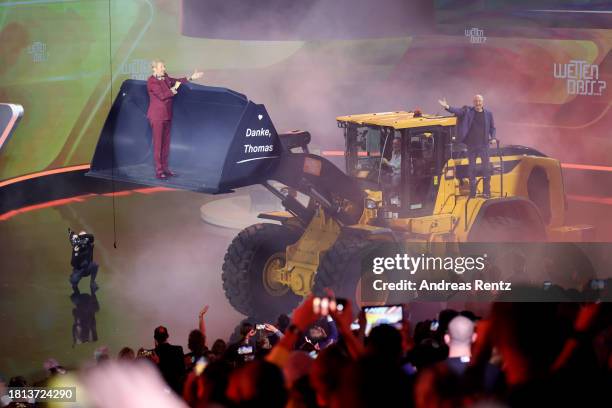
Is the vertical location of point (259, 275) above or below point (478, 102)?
below

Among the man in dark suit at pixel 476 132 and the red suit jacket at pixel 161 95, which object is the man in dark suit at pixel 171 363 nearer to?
the red suit jacket at pixel 161 95

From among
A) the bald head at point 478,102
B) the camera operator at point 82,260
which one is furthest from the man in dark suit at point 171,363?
the bald head at point 478,102

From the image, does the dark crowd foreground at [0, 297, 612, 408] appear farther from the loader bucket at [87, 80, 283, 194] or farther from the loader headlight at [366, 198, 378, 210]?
the loader bucket at [87, 80, 283, 194]

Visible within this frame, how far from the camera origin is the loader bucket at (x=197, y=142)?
1030 centimetres

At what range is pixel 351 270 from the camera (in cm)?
1023

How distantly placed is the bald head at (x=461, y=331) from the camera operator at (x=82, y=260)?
6.51 meters

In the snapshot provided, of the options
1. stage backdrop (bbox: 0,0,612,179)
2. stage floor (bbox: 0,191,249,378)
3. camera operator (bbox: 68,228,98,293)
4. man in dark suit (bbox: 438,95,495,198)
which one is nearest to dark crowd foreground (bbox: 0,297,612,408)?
man in dark suit (bbox: 438,95,495,198)

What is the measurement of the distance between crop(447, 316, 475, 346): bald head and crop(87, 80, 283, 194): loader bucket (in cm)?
562

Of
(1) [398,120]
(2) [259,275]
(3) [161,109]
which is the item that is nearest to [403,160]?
(1) [398,120]

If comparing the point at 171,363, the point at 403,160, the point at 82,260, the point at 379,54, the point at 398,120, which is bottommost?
the point at 171,363

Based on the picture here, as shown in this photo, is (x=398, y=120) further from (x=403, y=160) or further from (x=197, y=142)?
(x=197, y=142)

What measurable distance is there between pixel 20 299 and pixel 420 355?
649 centimetres

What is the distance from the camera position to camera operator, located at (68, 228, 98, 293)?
1072cm

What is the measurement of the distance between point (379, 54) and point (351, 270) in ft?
7.22
